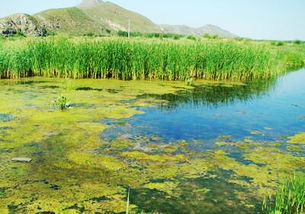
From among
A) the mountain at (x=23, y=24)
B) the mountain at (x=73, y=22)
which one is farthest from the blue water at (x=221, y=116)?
the mountain at (x=23, y=24)

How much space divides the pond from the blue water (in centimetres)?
2

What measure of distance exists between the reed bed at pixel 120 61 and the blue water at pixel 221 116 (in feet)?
6.05

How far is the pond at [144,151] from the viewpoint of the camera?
4.17 meters

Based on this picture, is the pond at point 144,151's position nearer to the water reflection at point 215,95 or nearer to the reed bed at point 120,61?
the water reflection at point 215,95

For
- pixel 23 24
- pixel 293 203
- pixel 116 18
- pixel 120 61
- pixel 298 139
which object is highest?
pixel 116 18

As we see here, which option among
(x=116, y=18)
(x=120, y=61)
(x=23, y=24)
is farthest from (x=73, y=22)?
(x=120, y=61)

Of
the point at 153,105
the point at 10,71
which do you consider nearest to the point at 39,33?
the point at 10,71

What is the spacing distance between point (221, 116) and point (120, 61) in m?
5.97

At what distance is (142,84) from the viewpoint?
12.5 metres

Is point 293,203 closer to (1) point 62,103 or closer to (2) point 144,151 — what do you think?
(2) point 144,151

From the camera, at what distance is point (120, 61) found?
13258 millimetres

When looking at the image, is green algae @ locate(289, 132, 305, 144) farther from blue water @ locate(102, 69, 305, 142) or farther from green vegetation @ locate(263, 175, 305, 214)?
green vegetation @ locate(263, 175, 305, 214)

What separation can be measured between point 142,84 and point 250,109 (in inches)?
175

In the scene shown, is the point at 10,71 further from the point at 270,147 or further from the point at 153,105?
the point at 270,147
